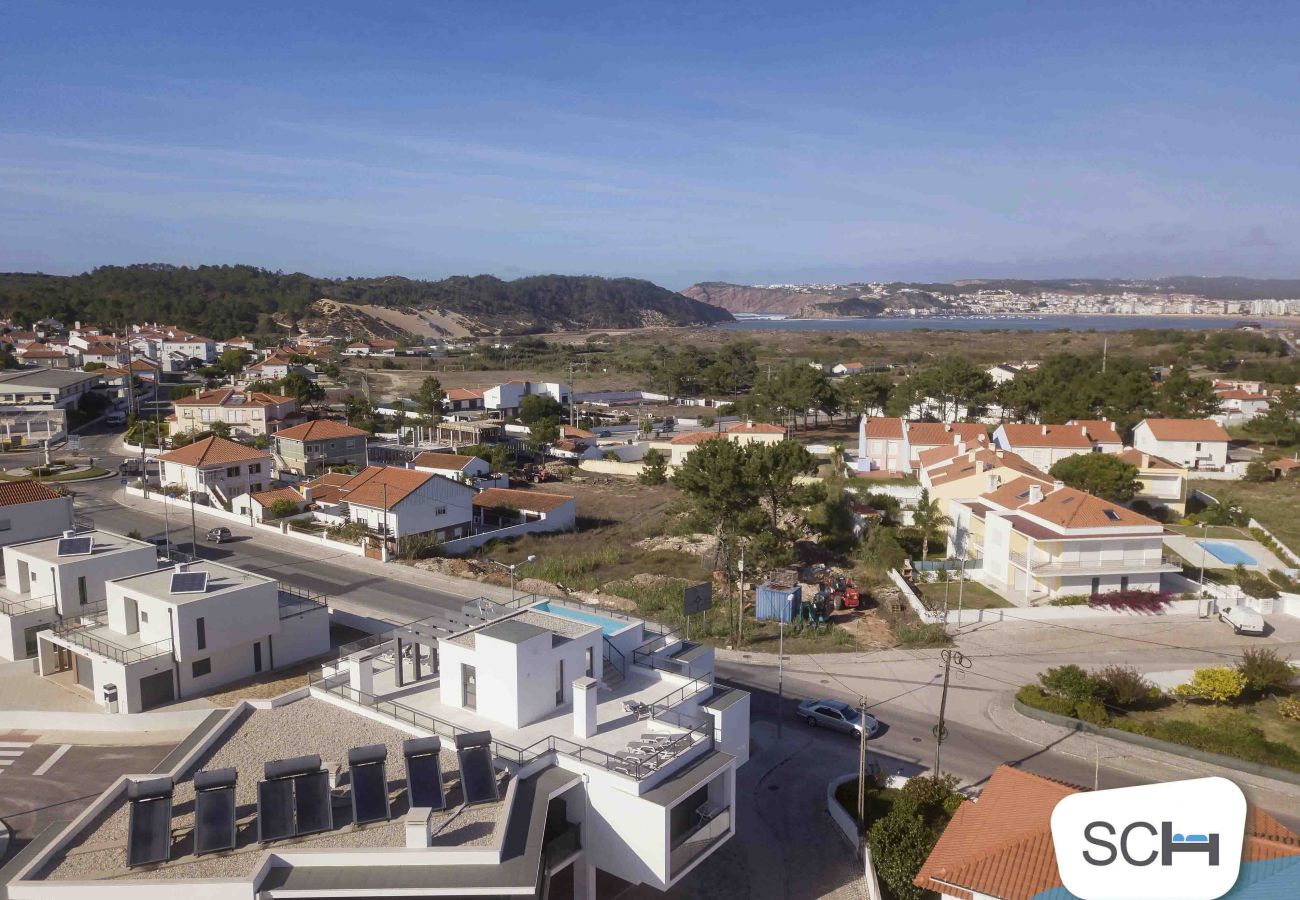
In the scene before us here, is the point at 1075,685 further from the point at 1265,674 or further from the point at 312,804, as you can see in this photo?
the point at 312,804

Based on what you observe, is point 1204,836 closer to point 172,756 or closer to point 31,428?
point 172,756

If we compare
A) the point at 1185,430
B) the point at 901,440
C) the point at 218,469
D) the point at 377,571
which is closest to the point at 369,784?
the point at 377,571

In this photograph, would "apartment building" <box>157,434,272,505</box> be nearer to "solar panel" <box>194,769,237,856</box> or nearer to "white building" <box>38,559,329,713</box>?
"white building" <box>38,559,329,713</box>

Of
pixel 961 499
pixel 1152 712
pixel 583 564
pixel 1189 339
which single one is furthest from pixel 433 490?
pixel 1189 339

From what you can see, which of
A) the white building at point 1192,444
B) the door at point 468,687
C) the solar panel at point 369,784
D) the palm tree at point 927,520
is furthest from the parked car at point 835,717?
the white building at point 1192,444

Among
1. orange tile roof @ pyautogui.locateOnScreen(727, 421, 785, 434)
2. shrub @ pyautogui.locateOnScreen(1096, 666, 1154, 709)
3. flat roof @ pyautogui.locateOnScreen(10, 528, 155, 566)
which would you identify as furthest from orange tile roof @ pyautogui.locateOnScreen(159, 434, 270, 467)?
shrub @ pyautogui.locateOnScreen(1096, 666, 1154, 709)

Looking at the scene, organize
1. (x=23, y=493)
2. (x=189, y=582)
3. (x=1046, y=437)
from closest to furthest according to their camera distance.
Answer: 1. (x=189, y=582)
2. (x=23, y=493)
3. (x=1046, y=437)
